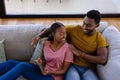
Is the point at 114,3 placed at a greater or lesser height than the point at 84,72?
greater

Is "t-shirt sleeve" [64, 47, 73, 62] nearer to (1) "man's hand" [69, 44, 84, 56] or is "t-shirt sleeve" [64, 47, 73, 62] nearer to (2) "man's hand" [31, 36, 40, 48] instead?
(1) "man's hand" [69, 44, 84, 56]

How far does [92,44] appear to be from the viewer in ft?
6.37

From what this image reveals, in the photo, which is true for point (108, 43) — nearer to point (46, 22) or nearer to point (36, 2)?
point (46, 22)

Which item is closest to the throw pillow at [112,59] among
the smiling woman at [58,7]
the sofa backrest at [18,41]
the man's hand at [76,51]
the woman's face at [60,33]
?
the man's hand at [76,51]

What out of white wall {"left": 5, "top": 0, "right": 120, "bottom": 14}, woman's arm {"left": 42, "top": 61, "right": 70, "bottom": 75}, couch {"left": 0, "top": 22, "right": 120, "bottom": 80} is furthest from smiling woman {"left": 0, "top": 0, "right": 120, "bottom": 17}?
woman's arm {"left": 42, "top": 61, "right": 70, "bottom": 75}

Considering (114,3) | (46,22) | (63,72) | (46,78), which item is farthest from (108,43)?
(114,3)

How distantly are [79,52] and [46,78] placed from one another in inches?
14.4

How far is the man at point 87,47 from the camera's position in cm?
188

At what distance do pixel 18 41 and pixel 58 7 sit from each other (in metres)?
2.11

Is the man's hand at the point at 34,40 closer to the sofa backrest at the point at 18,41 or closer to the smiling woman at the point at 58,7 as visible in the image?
the sofa backrest at the point at 18,41

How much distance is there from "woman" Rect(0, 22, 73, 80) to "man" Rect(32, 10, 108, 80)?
8 cm

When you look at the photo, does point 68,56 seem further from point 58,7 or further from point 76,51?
point 58,7

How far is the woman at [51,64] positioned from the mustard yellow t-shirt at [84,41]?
10cm

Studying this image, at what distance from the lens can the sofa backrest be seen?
2.12 metres
